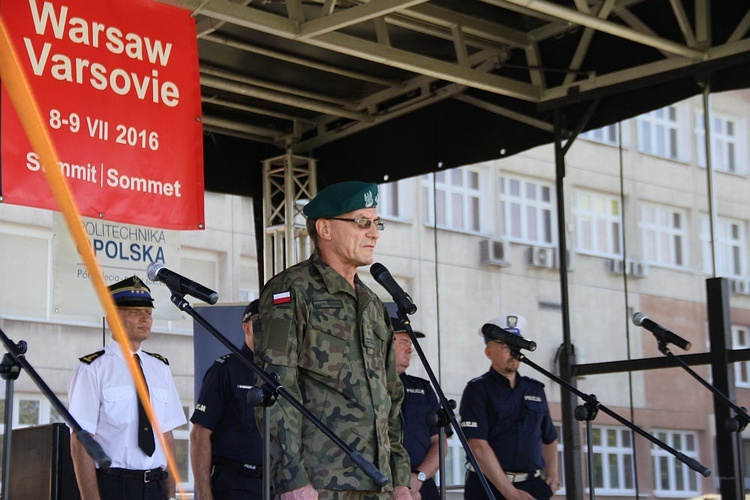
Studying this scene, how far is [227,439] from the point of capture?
4.77 m

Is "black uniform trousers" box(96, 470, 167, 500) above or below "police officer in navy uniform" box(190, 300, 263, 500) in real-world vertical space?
below

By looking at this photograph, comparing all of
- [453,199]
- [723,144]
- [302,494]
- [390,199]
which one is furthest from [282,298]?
[453,199]

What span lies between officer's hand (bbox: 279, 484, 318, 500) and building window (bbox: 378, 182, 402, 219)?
5418mm

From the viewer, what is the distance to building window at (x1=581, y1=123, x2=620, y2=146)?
760 cm

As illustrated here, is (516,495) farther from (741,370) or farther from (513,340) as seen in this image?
(741,370)

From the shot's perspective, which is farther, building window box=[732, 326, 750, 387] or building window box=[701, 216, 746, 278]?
building window box=[701, 216, 746, 278]

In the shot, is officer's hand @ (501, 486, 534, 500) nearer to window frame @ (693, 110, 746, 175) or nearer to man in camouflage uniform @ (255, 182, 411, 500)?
man in camouflage uniform @ (255, 182, 411, 500)

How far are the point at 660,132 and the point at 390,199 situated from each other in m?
2.40

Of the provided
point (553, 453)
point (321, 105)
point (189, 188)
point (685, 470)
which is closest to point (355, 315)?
point (189, 188)

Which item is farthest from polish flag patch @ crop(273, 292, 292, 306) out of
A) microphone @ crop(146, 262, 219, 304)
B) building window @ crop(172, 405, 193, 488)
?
building window @ crop(172, 405, 193, 488)

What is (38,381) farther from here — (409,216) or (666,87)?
(409,216)

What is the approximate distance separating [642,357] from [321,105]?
3.00 metres

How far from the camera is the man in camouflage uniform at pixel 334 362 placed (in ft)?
9.93

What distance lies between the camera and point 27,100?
953 mm
